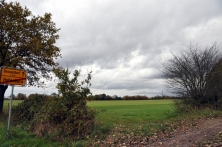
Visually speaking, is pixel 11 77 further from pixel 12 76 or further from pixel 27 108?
pixel 27 108

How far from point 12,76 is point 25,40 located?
327 inches

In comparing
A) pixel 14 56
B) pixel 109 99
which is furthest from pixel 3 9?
pixel 109 99

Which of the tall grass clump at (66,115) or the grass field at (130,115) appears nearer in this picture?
the tall grass clump at (66,115)

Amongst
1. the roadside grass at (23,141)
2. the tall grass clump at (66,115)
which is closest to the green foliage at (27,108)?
the tall grass clump at (66,115)

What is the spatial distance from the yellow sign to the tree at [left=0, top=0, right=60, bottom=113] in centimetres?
624

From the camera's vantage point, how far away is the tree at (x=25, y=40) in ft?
57.8

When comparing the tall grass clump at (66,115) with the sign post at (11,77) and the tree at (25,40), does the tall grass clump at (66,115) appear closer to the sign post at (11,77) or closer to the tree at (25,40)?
the sign post at (11,77)

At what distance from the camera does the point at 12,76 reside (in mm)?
10914

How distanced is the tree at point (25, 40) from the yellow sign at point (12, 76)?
20.5 feet

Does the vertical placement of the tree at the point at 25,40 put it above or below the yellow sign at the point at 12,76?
above

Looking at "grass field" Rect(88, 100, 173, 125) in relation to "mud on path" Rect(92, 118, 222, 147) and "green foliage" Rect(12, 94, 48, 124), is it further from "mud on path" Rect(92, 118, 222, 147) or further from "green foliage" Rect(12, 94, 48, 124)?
"green foliage" Rect(12, 94, 48, 124)

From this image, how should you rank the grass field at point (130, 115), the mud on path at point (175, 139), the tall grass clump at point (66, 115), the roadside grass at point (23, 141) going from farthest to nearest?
the grass field at point (130, 115)
the tall grass clump at point (66, 115)
the roadside grass at point (23, 141)
the mud on path at point (175, 139)

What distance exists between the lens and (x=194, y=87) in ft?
54.3

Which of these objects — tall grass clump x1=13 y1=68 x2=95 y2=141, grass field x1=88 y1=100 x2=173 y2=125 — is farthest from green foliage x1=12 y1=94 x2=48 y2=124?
grass field x1=88 y1=100 x2=173 y2=125
